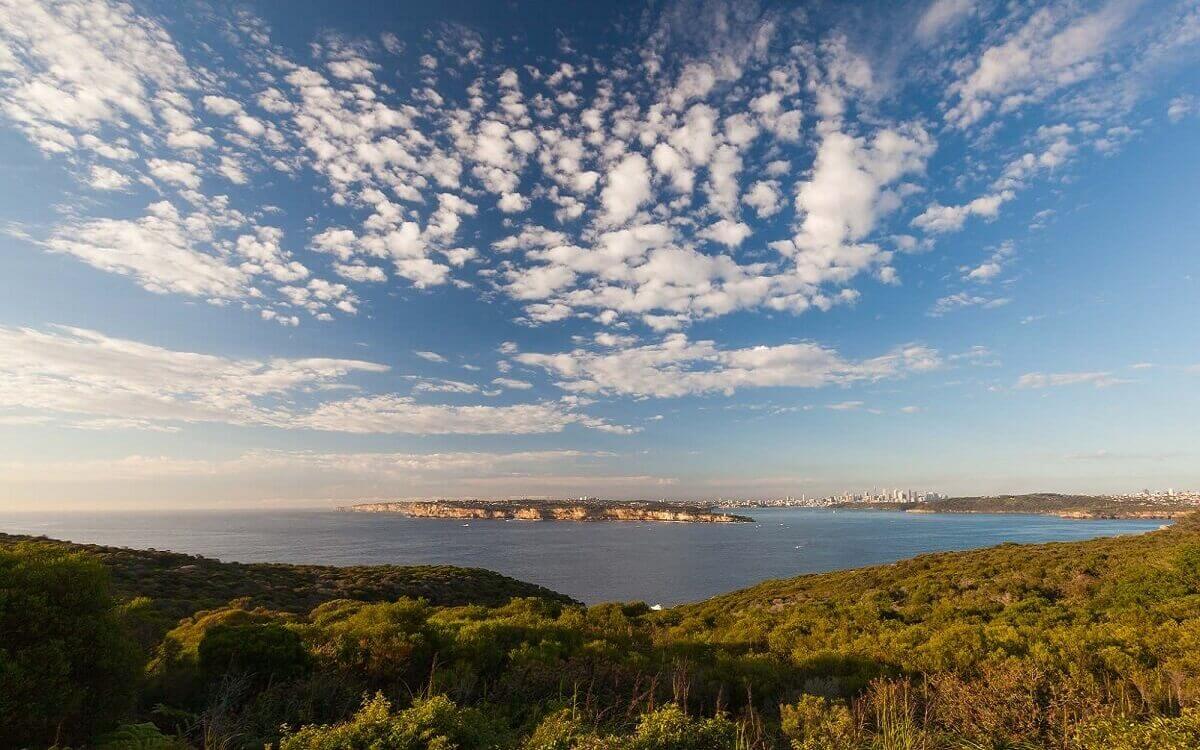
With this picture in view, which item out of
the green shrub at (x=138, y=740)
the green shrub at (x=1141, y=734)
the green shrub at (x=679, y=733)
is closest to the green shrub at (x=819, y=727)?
the green shrub at (x=679, y=733)

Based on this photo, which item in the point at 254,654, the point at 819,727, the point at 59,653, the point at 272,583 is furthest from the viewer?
the point at 272,583

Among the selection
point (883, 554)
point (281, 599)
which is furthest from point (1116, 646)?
point (883, 554)

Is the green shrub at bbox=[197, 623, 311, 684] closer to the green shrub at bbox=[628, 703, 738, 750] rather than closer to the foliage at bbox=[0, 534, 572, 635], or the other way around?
the green shrub at bbox=[628, 703, 738, 750]

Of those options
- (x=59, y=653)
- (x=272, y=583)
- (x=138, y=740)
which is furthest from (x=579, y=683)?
(x=272, y=583)

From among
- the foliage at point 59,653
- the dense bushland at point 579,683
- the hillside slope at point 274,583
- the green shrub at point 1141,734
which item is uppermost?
the foliage at point 59,653

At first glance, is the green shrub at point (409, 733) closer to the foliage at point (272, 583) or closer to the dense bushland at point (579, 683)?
the dense bushland at point (579, 683)

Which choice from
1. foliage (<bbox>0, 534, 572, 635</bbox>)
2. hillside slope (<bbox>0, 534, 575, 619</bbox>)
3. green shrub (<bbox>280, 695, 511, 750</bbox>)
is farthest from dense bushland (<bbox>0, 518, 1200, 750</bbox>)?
hillside slope (<bbox>0, 534, 575, 619</bbox>)

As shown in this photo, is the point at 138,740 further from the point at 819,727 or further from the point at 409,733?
the point at 819,727

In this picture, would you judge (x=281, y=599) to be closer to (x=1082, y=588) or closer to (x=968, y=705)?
(x=968, y=705)
